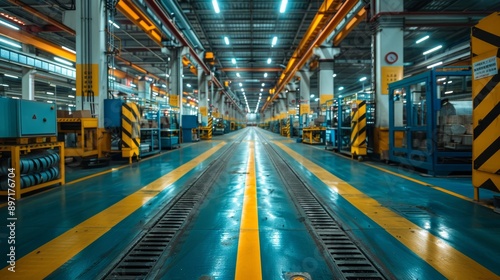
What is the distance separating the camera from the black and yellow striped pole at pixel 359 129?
7352mm

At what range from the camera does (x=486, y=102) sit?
332 centimetres

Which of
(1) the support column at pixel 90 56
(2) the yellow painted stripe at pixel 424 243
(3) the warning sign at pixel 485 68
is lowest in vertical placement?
(2) the yellow painted stripe at pixel 424 243

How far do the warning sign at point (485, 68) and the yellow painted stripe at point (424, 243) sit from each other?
2096 mm

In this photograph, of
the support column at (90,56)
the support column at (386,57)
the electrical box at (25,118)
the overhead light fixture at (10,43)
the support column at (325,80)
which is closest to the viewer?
the electrical box at (25,118)

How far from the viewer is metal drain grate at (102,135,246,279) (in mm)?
1870

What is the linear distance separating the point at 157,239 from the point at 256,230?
920 mm

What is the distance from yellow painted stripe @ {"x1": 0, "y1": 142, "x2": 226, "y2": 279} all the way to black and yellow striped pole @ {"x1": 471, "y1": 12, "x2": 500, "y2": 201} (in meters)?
4.37

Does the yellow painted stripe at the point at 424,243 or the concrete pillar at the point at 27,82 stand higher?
the concrete pillar at the point at 27,82

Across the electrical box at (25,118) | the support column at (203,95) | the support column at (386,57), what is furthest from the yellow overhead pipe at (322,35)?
the electrical box at (25,118)

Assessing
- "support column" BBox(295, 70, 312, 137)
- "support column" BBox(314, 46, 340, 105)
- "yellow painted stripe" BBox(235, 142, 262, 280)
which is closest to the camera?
"yellow painted stripe" BBox(235, 142, 262, 280)

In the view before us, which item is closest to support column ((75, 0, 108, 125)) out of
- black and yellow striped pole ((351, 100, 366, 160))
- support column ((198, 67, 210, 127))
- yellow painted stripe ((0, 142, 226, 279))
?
yellow painted stripe ((0, 142, 226, 279))

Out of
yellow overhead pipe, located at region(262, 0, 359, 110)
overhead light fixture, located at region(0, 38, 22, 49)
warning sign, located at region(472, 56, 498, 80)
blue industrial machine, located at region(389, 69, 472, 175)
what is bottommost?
blue industrial machine, located at region(389, 69, 472, 175)

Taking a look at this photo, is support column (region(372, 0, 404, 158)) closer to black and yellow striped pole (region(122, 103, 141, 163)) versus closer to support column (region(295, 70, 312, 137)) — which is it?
black and yellow striped pole (region(122, 103, 141, 163))

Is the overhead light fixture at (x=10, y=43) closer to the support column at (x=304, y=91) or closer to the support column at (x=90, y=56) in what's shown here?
the support column at (x=90, y=56)
